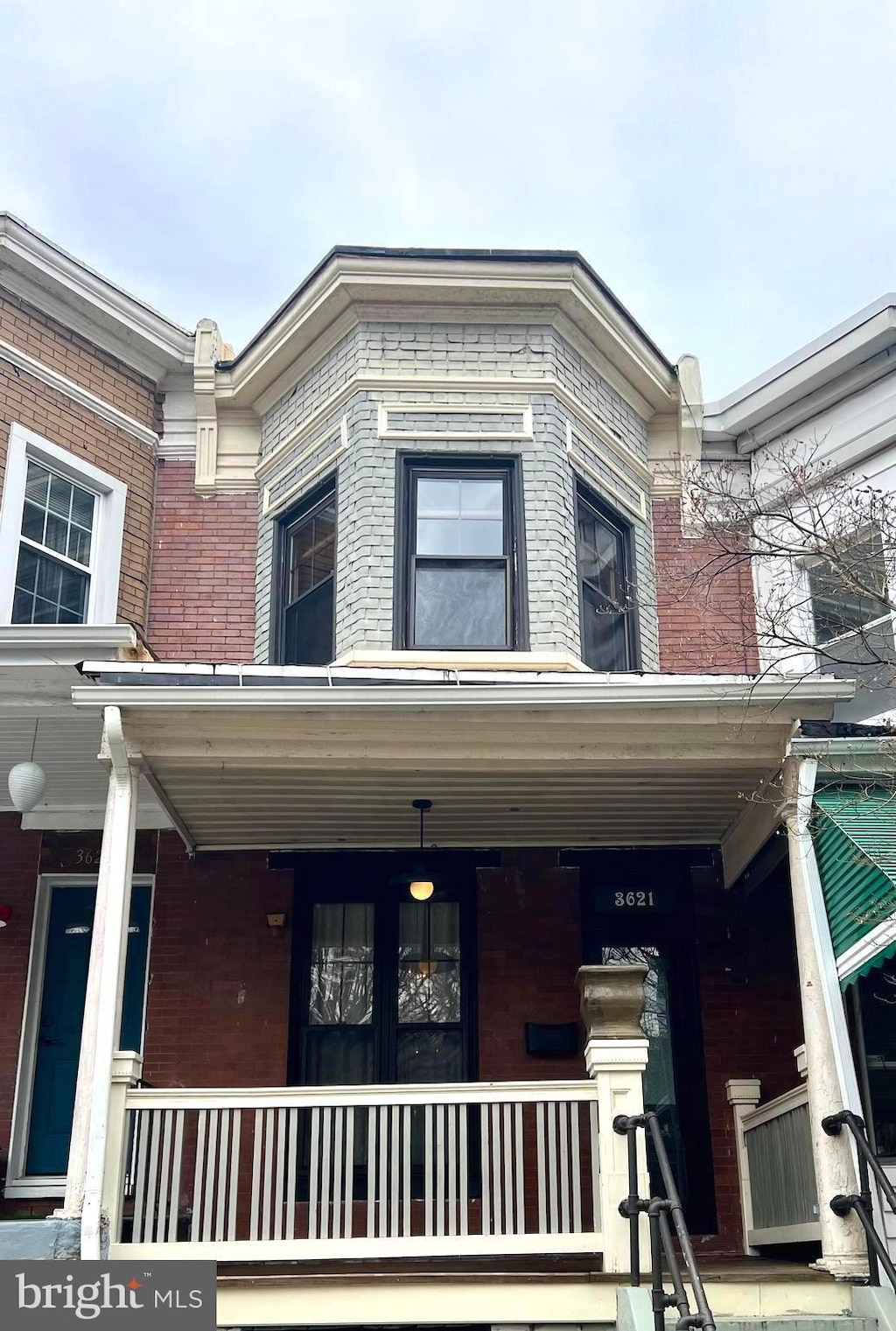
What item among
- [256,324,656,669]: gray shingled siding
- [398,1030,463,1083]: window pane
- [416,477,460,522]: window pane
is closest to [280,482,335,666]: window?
[256,324,656,669]: gray shingled siding

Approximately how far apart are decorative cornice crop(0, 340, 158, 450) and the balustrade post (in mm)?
5725

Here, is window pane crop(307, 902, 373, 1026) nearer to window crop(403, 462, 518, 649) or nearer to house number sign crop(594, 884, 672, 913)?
house number sign crop(594, 884, 672, 913)

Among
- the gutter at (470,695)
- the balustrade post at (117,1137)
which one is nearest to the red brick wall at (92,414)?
the gutter at (470,695)

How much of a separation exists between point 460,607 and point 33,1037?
4229mm

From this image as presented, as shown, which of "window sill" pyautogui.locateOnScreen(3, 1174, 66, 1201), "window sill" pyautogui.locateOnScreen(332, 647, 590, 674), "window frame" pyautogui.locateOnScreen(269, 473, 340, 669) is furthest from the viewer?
"window frame" pyautogui.locateOnScreen(269, 473, 340, 669)

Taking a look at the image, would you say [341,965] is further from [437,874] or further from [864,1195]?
[864,1195]

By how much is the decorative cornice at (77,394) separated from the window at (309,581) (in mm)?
1446

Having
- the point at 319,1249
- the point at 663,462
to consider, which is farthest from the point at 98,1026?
the point at 663,462

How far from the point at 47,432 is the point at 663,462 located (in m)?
5.05

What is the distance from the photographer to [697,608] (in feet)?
36.3

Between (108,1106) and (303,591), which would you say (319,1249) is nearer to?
(108,1106)

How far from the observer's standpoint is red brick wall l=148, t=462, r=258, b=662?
35.7ft

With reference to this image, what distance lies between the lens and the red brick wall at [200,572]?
10.9m

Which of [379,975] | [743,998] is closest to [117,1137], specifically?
[379,975]
